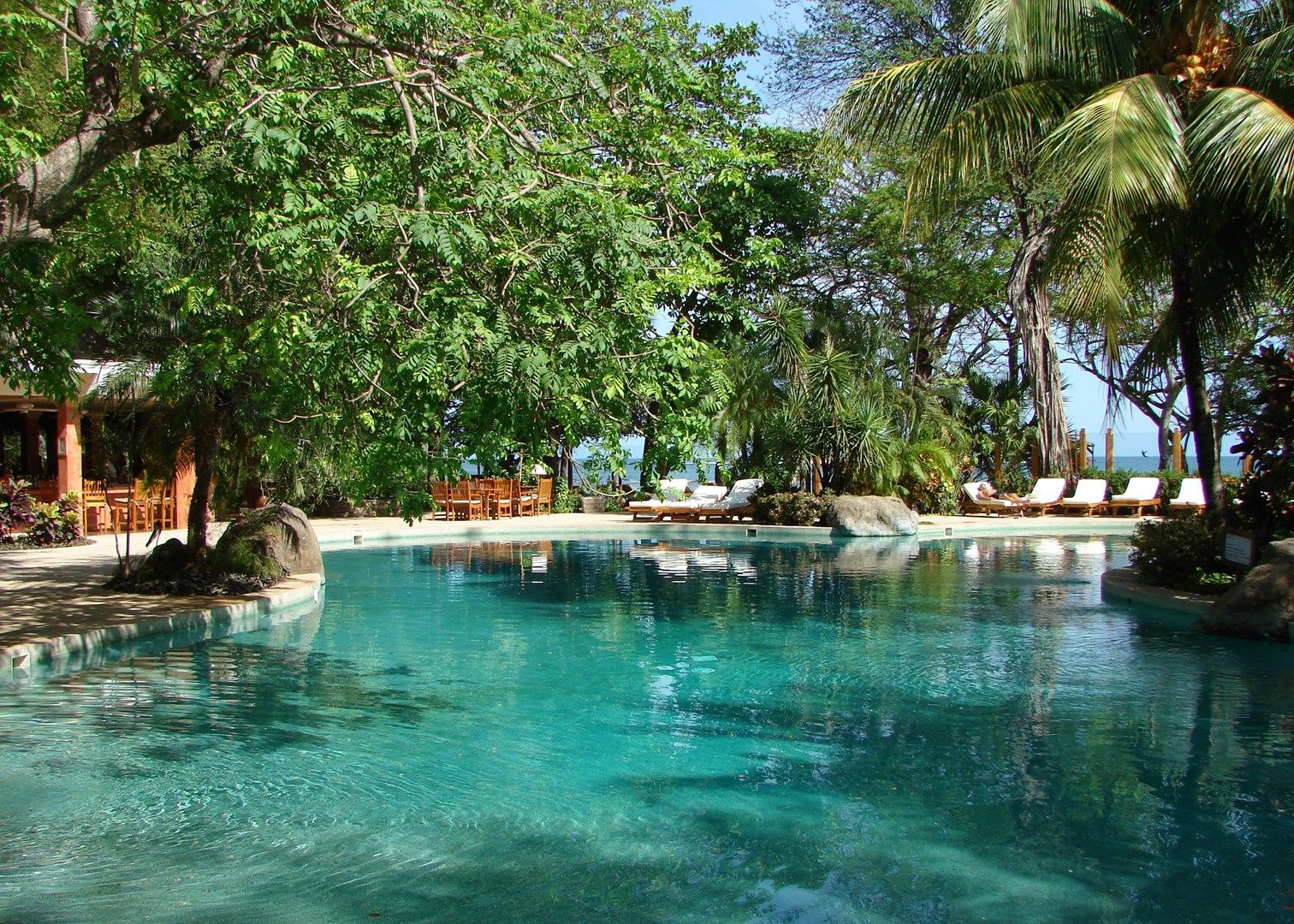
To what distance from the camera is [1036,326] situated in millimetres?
26531

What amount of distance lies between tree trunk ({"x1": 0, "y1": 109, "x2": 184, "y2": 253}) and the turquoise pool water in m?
3.09

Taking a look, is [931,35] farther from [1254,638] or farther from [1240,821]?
[1240,821]

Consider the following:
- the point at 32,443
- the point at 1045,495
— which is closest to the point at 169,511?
the point at 32,443

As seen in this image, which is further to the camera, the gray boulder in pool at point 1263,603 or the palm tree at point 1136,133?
the palm tree at point 1136,133

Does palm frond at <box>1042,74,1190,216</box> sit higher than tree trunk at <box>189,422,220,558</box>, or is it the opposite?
palm frond at <box>1042,74,1190,216</box>

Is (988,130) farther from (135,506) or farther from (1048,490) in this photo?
(1048,490)

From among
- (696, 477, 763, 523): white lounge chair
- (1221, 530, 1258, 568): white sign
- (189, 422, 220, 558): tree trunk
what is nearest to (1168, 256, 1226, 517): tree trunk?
(1221, 530, 1258, 568): white sign

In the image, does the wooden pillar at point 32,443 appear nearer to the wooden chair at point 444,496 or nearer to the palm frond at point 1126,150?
the wooden chair at point 444,496

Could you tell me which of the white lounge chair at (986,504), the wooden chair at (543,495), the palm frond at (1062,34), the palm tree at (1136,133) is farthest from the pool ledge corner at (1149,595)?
the wooden chair at (543,495)

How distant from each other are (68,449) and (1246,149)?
62.8 ft

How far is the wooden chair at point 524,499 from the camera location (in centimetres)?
2633

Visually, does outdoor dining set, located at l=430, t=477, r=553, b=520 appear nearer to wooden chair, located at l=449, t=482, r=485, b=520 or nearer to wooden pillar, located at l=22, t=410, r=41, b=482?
wooden chair, located at l=449, t=482, r=485, b=520

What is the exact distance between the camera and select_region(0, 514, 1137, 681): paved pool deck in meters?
8.97

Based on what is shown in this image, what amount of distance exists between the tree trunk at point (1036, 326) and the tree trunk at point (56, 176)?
23024 millimetres
